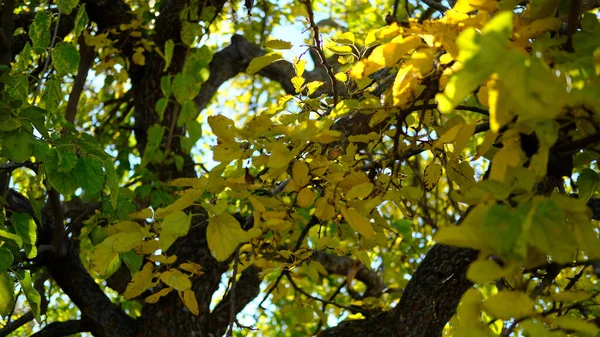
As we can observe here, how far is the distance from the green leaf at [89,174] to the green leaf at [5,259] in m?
0.25

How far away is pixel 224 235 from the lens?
4.31 feet

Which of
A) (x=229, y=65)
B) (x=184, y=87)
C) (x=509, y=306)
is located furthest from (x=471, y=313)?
(x=229, y=65)

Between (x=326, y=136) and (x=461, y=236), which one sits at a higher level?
(x=326, y=136)

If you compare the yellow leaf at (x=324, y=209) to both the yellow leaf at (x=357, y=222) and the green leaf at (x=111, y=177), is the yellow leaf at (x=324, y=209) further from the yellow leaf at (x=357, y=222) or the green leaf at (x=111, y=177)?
the green leaf at (x=111, y=177)

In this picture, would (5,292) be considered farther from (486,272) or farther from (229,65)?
(229,65)

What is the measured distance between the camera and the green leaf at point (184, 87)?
3.13 meters

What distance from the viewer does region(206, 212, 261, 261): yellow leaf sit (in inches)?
50.9

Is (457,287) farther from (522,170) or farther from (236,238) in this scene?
(522,170)

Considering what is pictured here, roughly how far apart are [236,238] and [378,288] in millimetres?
2635

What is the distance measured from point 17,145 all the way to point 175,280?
0.56 metres

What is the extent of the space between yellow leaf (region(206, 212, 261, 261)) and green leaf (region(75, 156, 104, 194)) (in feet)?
2.08

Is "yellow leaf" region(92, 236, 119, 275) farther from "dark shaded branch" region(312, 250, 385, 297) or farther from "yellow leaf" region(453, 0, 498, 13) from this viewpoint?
"dark shaded branch" region(312, 250, 385, 297)

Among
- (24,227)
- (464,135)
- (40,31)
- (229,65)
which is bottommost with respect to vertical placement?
(464,135)

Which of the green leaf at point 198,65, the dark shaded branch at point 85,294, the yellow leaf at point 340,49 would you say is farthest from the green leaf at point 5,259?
the green leaf at point 198,65
